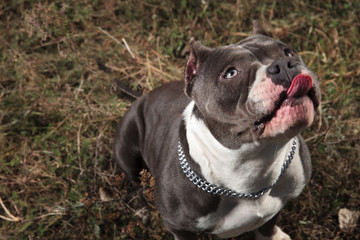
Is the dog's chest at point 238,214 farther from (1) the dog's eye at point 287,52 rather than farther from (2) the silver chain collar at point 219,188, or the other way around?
(1) the dog's eye at point 287,52

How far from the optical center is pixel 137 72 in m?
4.12

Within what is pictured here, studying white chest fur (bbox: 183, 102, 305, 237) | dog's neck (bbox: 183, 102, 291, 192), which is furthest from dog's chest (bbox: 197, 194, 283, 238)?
dog's neck (bbox: 183, 102, 291, 192)

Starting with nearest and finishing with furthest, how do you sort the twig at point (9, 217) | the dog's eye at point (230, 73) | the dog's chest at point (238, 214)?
the dog's eye at point (230, 73) < the dog's chest at point (238, 214) < the twig at point (9, 217)

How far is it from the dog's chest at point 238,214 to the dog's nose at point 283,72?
84cm

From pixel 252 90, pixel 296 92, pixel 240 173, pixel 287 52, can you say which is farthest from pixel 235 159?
pixel 287 52

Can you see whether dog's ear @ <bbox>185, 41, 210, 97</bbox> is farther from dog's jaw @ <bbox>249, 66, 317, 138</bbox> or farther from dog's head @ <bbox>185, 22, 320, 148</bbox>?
dog's jaw @ <bbox>249, 66, 317, 138</bbox>

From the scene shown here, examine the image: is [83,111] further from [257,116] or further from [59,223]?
[257,116]

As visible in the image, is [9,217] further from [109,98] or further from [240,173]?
[240,173]

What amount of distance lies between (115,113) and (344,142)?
6.50 ft

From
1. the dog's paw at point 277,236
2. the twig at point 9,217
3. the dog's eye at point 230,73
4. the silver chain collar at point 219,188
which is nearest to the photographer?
the dog's eye at point 230,73

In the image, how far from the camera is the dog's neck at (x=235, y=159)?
2.05 metres

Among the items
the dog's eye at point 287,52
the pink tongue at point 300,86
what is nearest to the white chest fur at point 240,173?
the pink tongue at point 300,86

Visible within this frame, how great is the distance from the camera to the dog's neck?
2.05m

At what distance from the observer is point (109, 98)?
406 cm
